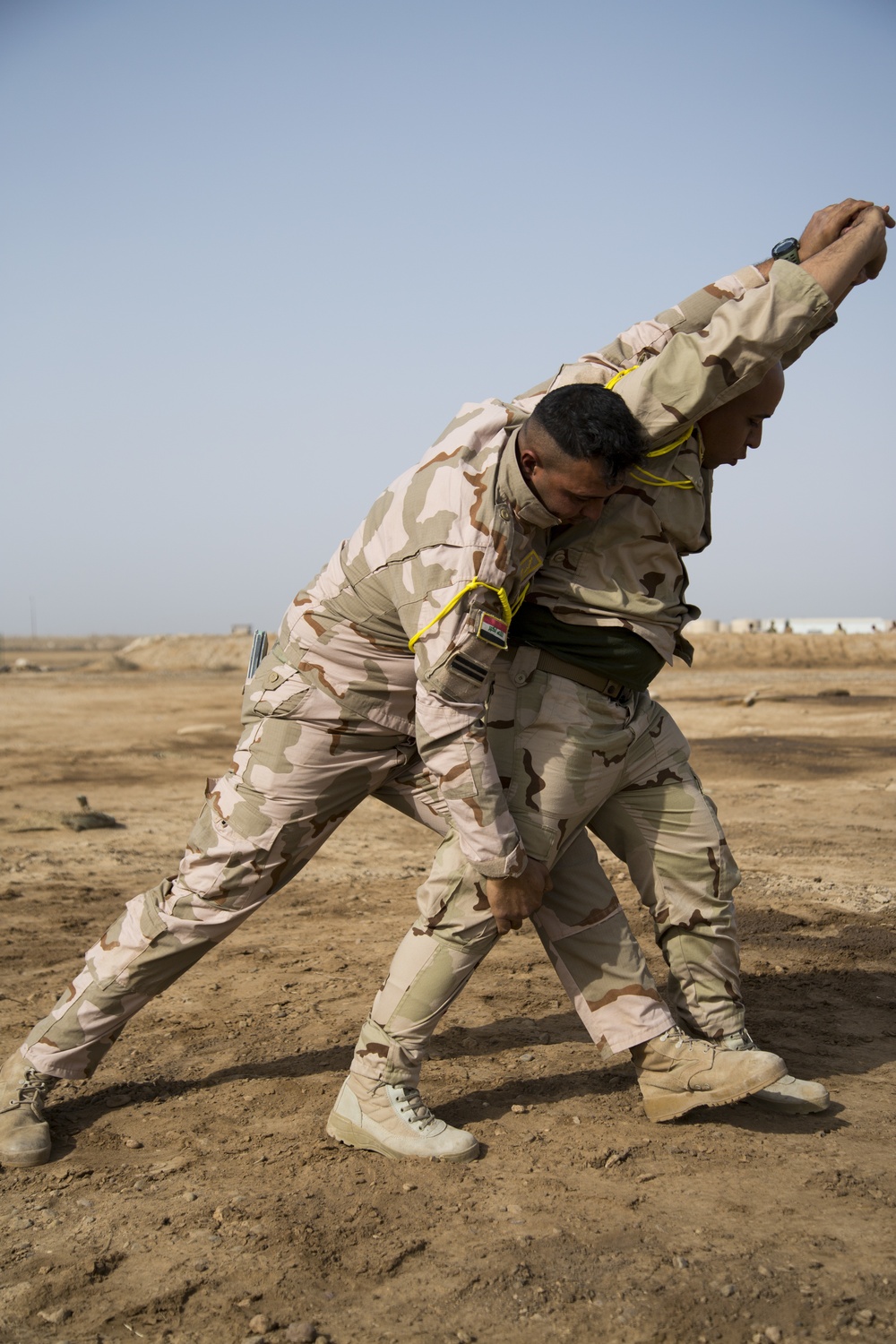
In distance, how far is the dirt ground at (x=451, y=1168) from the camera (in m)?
2.31

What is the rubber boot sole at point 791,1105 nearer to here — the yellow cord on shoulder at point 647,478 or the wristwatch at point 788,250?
the yellow cord on shoulder at point 647,478

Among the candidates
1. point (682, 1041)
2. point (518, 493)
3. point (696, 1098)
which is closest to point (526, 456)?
point (518, 493)

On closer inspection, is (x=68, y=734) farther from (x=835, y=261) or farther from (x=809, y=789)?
(x=835, y=261)

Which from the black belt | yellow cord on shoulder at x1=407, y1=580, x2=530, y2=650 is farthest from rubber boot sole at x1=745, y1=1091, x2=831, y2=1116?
yellow cord on shoulder at x1=407, y1=580, x2=530, y2=650

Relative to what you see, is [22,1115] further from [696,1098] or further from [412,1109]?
[696,1098]

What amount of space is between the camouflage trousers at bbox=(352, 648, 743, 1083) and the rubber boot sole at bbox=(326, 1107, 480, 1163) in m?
0.15

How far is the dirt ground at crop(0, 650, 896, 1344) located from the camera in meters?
2.31

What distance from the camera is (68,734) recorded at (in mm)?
15070

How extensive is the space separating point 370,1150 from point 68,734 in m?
12.9

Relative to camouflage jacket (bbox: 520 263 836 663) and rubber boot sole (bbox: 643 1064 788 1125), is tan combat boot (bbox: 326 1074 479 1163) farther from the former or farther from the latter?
camouflage jacket (bbox: 520 263 836 663)

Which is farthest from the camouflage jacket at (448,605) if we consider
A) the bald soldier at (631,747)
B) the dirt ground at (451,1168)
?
the dirt ground at (451,1168)

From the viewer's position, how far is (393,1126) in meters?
3.03

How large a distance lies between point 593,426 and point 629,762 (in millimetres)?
1033

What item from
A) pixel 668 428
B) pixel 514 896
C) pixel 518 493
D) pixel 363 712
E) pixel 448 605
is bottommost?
pixel 514 896
